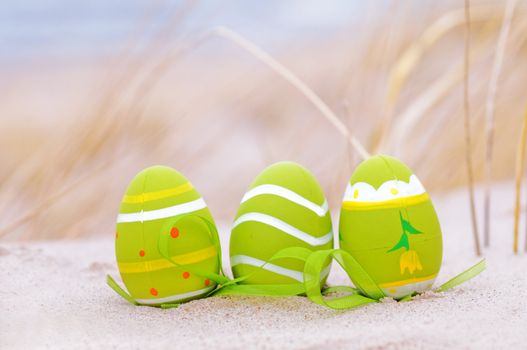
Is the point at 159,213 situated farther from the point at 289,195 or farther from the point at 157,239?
the point at 289,195

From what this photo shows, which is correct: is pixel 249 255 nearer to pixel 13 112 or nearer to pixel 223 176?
pixel 223 176

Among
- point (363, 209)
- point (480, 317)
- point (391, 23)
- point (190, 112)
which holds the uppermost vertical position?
point (391, 23)

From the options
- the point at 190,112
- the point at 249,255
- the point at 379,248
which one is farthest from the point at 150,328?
the point at 190,112

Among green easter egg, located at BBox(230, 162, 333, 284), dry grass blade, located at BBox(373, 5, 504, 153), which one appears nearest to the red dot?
green easter egg, located at BBox(230, 162, 333, 284)

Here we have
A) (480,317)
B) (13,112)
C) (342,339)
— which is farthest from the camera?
(13,112)

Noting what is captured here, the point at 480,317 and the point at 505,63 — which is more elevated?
the point at 505,63

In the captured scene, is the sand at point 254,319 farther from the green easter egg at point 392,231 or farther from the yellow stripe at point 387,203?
the yellow stripe at point 387,203

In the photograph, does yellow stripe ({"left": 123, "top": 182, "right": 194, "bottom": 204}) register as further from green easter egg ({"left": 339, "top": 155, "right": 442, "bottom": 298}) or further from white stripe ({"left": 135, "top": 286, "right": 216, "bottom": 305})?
green easter egg ({"left": 339, "top": 155, "right": 442, "bottom": 298})
